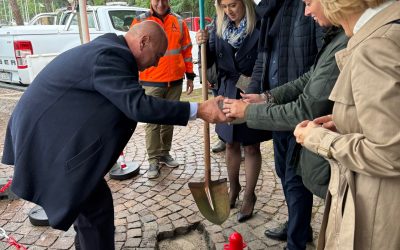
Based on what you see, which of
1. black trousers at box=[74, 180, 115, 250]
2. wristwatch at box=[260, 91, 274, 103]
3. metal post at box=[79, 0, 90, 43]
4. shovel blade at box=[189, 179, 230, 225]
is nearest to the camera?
black trousers at box=[74, 180, 115, 250]

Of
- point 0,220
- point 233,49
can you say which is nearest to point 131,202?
Answer: point 0,220

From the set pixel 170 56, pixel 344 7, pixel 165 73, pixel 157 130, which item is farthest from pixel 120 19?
pixel 344 7

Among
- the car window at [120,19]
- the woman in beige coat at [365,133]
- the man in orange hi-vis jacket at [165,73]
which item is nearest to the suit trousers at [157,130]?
the man in orange hi-vis jacket at [165,73]

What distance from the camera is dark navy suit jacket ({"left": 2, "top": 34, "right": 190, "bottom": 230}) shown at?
218 cm

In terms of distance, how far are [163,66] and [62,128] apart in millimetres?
2421

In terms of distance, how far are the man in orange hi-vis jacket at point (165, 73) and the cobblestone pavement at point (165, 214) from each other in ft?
0.73

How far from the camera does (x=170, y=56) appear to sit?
457 cm

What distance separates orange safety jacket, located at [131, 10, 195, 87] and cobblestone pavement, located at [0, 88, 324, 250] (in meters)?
1.15

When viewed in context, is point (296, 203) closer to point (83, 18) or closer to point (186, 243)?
point (186, 243)

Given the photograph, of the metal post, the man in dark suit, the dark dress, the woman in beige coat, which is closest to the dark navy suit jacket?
the man in dark suit

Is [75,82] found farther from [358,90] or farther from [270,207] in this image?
[270,207]

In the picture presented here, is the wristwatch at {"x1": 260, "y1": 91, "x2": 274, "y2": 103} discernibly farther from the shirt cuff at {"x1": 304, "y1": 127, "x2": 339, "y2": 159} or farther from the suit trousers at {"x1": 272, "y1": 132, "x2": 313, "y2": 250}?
the shirt cuff at {"x1": 304, "y1": 127, "x2": 339, "y2": 159}

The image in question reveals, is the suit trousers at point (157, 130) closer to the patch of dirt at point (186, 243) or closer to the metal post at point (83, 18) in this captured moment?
the metal post at point (83, 18)

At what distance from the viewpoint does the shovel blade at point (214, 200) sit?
10.7 ft
